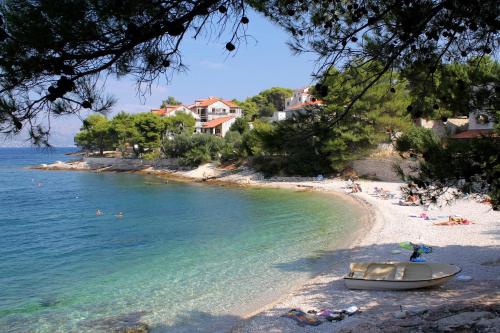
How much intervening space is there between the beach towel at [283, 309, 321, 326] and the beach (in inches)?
5.5

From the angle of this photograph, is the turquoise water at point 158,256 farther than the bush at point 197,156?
No

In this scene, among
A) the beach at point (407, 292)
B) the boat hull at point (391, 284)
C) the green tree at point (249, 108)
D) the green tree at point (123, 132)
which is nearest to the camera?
the beach at point (407, 292)

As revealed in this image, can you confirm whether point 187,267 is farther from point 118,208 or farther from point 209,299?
point 118,208

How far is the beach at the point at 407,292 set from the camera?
330 inches

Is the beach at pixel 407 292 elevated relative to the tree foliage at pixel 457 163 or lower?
lower

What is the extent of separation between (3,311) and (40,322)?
5.48 ft

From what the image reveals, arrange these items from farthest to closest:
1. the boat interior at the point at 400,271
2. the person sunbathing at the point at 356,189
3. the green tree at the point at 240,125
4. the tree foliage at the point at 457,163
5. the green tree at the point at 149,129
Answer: the green tree at the point at 149,129, the green tree at the point at 240,125, the person sunbathing at the point at 356,189, the boat interior at the point at 400,271, the tree foliage at the point at 457,163

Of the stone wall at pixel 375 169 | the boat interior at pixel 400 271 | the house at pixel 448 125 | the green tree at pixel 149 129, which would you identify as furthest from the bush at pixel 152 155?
the boat interior at pixel 400 271

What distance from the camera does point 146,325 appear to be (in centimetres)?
1030

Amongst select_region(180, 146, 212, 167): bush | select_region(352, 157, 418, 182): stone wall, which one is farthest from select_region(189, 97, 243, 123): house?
select_region(352, 157, 418, 182): stone wall

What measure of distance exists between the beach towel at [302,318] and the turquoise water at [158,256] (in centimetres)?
159

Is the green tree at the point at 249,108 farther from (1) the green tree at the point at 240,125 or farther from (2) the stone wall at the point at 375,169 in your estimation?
(2) the stone wall at the point at 375,169

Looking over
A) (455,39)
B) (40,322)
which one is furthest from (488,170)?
(40,322)

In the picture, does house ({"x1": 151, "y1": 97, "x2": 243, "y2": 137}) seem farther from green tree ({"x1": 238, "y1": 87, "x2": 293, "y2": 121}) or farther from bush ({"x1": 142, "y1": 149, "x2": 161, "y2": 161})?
bush ({"x1": 142, "y1": 149, "x2": 161, "y2": 161})
